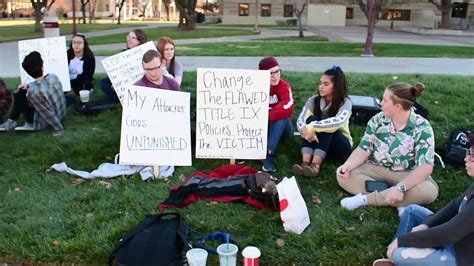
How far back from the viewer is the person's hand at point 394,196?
412 centimetres

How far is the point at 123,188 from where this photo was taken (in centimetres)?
483

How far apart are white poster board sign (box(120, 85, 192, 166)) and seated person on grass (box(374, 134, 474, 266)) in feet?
7.59

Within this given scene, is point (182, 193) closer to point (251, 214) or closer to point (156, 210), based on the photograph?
point (156, 210)

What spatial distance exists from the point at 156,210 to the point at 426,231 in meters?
2.24

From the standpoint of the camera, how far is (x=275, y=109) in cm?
542

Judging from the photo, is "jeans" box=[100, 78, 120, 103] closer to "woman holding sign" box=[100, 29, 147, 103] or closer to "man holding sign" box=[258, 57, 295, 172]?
"woman holding sign" box=[100, 29, 147, 103]

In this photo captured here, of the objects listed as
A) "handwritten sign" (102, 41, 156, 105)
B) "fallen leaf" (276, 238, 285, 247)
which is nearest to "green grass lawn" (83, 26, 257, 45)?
"handwritten sign" (102, 41, 156, 105)

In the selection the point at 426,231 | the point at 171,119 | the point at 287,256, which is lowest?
the point at 287,256

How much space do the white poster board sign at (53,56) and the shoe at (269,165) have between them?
11.8 ft

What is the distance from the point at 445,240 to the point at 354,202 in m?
1.40

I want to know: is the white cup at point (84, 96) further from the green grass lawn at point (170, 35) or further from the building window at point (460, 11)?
the building window at point (460, 11)

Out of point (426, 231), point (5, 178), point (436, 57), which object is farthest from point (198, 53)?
point (426, 231)

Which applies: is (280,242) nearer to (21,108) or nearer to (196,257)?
(196,257)

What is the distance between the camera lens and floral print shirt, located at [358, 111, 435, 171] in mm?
4164
